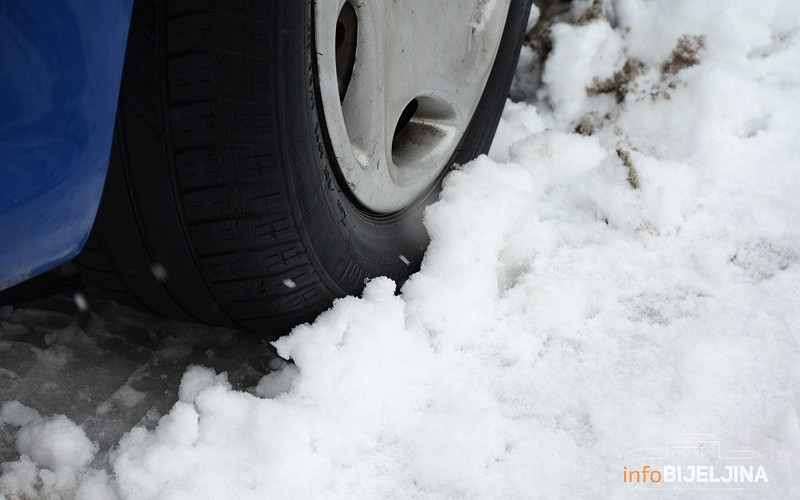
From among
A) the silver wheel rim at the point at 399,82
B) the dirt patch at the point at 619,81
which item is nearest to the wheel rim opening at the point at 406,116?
the silver wheel rim at the point at 399,82

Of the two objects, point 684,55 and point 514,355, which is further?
point 684,55

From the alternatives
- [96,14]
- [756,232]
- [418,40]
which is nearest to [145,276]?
[96,14]

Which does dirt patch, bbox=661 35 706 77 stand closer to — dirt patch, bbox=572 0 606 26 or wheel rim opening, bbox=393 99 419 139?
dirt patch, bbox=572 0 606 26

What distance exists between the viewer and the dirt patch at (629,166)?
2.00 meters

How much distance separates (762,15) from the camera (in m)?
2.37

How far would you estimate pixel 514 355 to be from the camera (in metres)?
1.53

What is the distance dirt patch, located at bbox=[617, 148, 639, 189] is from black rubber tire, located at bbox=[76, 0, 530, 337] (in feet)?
2.69

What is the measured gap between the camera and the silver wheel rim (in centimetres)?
137

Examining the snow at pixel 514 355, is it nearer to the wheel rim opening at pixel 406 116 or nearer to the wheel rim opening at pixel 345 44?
the wheel rim opening at pixel 406 116

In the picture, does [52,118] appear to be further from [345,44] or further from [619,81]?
[619,81]

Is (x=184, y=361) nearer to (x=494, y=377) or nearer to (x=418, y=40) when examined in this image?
(x=494, y=377)

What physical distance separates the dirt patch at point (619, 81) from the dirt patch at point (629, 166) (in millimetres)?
285

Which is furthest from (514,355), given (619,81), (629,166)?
(619,81)

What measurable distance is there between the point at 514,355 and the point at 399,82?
57cm
